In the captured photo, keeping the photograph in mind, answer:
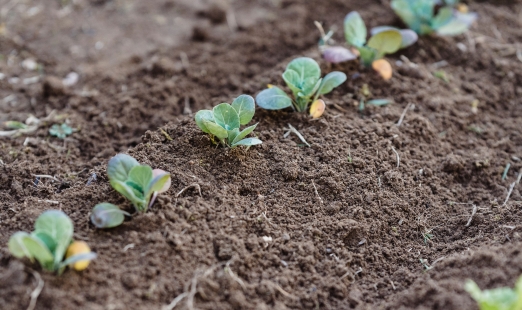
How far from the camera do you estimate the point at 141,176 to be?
205 cm

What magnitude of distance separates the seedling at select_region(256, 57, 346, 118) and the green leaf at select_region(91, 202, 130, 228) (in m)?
0.92

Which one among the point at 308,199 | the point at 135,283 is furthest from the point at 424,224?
the point at 135,283

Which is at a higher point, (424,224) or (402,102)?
(402,102)

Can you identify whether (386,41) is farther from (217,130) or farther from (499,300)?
(499,300)

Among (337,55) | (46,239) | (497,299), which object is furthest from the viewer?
(337,55)

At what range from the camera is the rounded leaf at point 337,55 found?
9.37 ft

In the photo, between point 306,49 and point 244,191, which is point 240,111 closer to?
point 244,191

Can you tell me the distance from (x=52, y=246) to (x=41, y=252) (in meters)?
0.10

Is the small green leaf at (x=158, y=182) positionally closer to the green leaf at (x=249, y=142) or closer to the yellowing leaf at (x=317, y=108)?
the green leaf at (x=249, y=142)

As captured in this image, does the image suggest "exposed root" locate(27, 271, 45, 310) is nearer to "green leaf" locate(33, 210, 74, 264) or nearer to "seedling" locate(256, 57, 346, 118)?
"green leaf" locate(33, 210, 74, 264)

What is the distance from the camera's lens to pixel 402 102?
2895 mm

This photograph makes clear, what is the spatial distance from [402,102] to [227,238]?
139 centimetres

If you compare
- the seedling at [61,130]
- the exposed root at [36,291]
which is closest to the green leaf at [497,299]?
the exposed root at [36,291]

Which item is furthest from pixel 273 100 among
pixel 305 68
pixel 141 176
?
pixel 141 176
